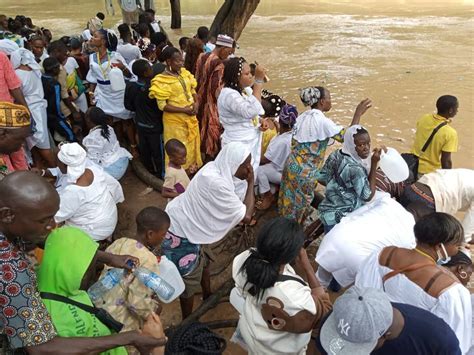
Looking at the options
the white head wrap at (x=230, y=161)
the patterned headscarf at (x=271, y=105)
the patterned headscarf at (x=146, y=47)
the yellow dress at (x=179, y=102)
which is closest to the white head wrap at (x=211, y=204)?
the white head wrap at (x=230, y=161)

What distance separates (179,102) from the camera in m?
4.55

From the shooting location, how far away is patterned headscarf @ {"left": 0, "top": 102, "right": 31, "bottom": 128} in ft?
8.11

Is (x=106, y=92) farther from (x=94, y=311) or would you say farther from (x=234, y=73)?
(x=94, y=311)

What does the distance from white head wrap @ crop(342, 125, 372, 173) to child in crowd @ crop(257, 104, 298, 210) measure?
1035mm

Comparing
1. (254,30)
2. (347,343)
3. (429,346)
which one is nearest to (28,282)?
(347,343)

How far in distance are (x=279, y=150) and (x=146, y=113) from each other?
1.71 m

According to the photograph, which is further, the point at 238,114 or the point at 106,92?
the point at 106,92

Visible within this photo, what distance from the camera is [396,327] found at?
6.33 feet

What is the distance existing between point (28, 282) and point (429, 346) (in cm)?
187

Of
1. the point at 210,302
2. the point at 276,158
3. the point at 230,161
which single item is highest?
the point at 230,161

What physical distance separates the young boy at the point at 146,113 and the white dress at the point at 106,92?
0.28 metres

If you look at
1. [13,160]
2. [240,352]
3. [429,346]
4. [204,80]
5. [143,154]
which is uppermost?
[204,80]

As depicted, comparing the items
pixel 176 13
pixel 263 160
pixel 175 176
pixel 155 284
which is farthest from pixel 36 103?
pixel 176 13

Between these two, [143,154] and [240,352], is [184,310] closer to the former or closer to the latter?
[240,352]
